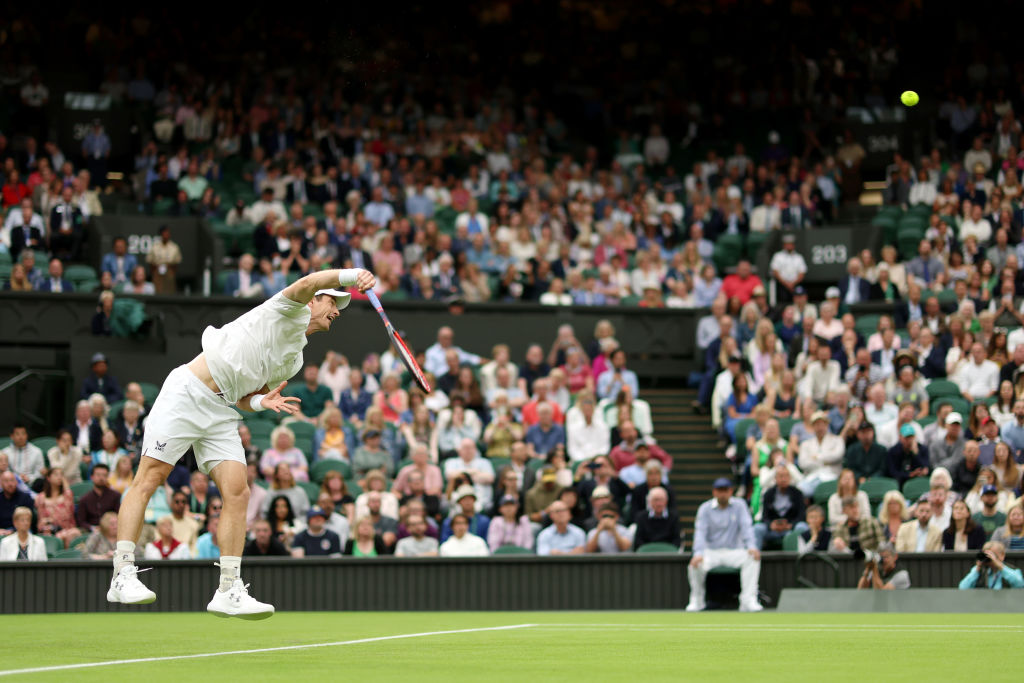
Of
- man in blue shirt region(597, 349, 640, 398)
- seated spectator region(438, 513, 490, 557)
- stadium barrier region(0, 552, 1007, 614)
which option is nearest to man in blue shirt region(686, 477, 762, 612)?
stadium barrier region(0, 552, 1007, 614)

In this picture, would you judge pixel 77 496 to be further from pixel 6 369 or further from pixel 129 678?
pixel 129 678

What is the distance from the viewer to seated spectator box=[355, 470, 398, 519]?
16984 mm

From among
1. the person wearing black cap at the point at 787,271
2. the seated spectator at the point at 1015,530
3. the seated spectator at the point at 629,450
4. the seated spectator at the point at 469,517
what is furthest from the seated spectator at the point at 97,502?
the person wearing black cap at the point at 787,271

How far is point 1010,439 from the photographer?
17984mm

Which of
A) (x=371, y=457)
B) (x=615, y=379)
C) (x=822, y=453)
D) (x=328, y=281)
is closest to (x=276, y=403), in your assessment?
(x=328, y=281)

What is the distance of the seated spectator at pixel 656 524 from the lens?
16875mm

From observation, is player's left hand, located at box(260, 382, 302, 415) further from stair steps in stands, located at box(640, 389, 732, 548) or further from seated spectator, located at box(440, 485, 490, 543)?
stair steps in stands, located at box(640, 389, 732, 548)

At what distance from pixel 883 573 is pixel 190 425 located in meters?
8.63

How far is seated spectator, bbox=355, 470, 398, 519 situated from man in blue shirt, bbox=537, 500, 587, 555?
165 centimetres

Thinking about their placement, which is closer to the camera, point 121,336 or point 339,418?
point 339,418

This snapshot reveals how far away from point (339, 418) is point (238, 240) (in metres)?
6.46

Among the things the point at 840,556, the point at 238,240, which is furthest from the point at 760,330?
the point at 238,240

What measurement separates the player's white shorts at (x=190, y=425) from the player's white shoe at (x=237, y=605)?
2.58ft

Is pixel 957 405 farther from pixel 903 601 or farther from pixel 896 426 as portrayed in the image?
pixel 903 601
